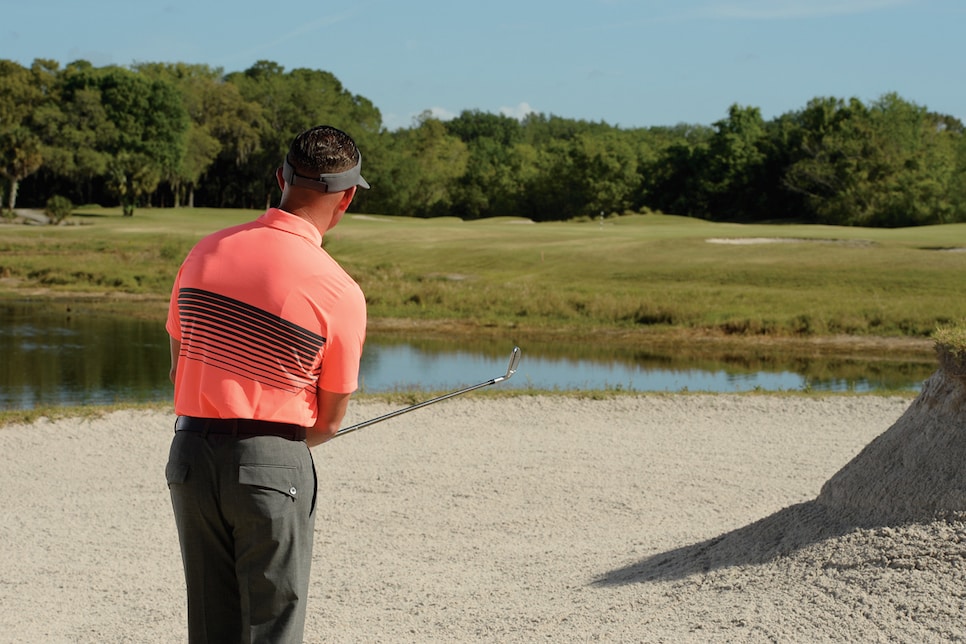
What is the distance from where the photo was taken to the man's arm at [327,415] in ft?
11.9

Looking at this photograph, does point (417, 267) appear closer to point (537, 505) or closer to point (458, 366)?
point (458, 366)

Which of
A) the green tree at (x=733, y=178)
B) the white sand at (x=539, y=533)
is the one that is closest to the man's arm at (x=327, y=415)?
the white sand at (x=539, y=533)

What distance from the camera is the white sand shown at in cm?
585

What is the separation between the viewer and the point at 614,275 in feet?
124

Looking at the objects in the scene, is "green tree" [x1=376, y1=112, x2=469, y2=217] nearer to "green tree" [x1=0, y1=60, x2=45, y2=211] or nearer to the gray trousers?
"green tree" [x1=0, y1=60, x2=45, y2=211]

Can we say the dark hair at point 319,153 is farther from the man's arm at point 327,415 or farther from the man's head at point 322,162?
the man's arm at point 327,415

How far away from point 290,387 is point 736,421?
37.5 ft

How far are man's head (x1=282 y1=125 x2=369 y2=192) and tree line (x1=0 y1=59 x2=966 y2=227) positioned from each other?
62.2m

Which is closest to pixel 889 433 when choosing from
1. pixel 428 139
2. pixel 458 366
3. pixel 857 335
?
pixel 458 366

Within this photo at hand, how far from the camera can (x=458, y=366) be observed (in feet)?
73.6

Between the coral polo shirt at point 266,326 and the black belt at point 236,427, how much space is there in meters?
0.03

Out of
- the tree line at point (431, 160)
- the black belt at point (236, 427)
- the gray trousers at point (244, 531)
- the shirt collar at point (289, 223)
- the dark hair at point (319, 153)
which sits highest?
the tree line at point (431, 160)

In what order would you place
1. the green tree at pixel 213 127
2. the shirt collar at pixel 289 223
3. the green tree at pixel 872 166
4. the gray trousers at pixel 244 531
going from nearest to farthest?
the gray trousers at pixel 244 531 < the shirt collar at pixel 289 223 < the green tree at pixel 872 166 < the green tree at pixel 213 127

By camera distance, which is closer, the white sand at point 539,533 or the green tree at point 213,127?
the white sand at point 539,533
